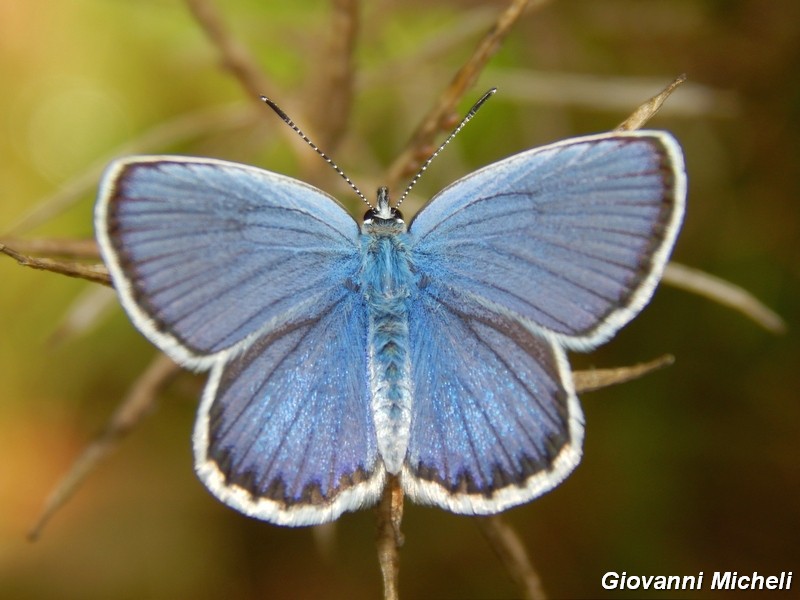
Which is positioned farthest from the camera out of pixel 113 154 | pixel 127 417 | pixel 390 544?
pixel 113 154

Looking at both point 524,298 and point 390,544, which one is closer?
point 390,544

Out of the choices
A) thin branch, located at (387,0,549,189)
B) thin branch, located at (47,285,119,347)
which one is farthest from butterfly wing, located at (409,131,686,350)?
thin branch, located at (47,285,119,347)

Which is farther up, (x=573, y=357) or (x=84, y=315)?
(x=573, y=357)

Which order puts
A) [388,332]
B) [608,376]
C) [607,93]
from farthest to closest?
[607,93] → [388,332] → [608,376]

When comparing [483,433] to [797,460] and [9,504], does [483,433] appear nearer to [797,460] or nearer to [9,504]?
[797,460]

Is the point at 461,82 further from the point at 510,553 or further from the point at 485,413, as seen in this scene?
the point at 510,553

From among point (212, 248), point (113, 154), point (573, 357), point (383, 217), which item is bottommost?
point (212, 248)

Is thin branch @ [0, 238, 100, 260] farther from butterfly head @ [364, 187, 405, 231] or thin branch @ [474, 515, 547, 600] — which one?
thin branch @ [474, 515, 547, 600]

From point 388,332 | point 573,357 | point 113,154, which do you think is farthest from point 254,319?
point 573,357
